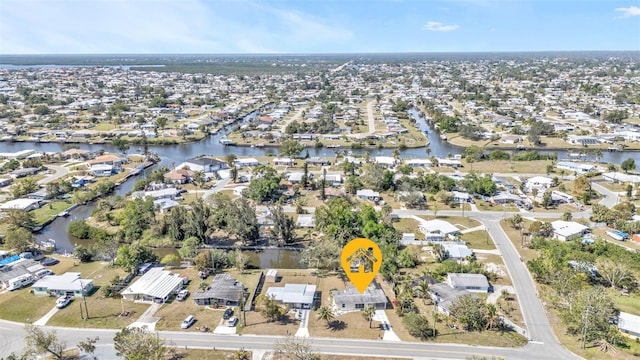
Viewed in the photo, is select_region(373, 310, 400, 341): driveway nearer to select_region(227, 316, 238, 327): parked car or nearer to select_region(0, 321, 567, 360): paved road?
select_region(0, 321, 567, 360): paved road

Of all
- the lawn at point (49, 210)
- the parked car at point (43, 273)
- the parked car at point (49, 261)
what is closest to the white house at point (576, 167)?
the parked car at point (49, 261)

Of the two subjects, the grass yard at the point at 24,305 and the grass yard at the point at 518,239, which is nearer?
the grass yard at the point at 24,305

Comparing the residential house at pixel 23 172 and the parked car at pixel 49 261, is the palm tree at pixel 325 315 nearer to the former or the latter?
the parked car at pixel 49 261

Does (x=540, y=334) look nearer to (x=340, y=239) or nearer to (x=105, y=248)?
(x=340, y=239)

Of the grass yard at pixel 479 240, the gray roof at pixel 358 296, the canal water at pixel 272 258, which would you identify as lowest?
the canal water at pixel 272 258

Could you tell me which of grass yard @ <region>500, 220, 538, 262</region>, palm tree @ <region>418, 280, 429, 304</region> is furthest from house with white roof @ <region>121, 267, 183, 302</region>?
grass yard @ <region>500, 220, 538, 262</region>

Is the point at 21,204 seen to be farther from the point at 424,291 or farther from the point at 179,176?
the point at 424,291

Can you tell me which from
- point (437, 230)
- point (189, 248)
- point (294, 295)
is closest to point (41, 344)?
point (189, 248)
